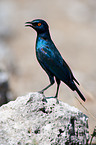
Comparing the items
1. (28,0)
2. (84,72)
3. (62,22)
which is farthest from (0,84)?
(28,0)

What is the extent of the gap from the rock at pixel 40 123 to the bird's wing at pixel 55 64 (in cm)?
46

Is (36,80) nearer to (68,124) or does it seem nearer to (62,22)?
(62,22)

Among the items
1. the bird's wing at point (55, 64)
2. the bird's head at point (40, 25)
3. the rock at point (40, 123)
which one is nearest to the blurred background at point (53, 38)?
the bird's head at point (40, 25)

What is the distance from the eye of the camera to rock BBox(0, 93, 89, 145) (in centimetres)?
483

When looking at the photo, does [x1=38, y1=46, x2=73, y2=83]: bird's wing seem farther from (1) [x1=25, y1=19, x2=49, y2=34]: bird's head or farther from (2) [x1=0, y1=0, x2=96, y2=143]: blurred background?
(2) [x1=0, y1=0, x2=96, y2=143]: blurred background

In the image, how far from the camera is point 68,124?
4.96 metres

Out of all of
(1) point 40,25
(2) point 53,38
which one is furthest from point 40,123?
(2) point 53,38

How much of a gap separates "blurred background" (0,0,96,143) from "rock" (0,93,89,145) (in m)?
4.86

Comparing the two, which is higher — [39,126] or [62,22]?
[62,22]

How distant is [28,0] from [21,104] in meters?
21.0

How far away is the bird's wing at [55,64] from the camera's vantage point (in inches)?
218

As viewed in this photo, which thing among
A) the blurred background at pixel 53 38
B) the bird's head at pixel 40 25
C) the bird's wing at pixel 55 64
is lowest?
the bird's wing at pixel 55 64

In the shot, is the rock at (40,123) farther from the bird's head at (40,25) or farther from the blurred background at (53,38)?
the blurred background at (53,38)

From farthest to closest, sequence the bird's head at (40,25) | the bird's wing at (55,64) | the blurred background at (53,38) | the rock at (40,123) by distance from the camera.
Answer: the blurred background at (53,38) → the bird's head at (40,25) → the bird's wing at (55,64) → the rock at (40,123)
